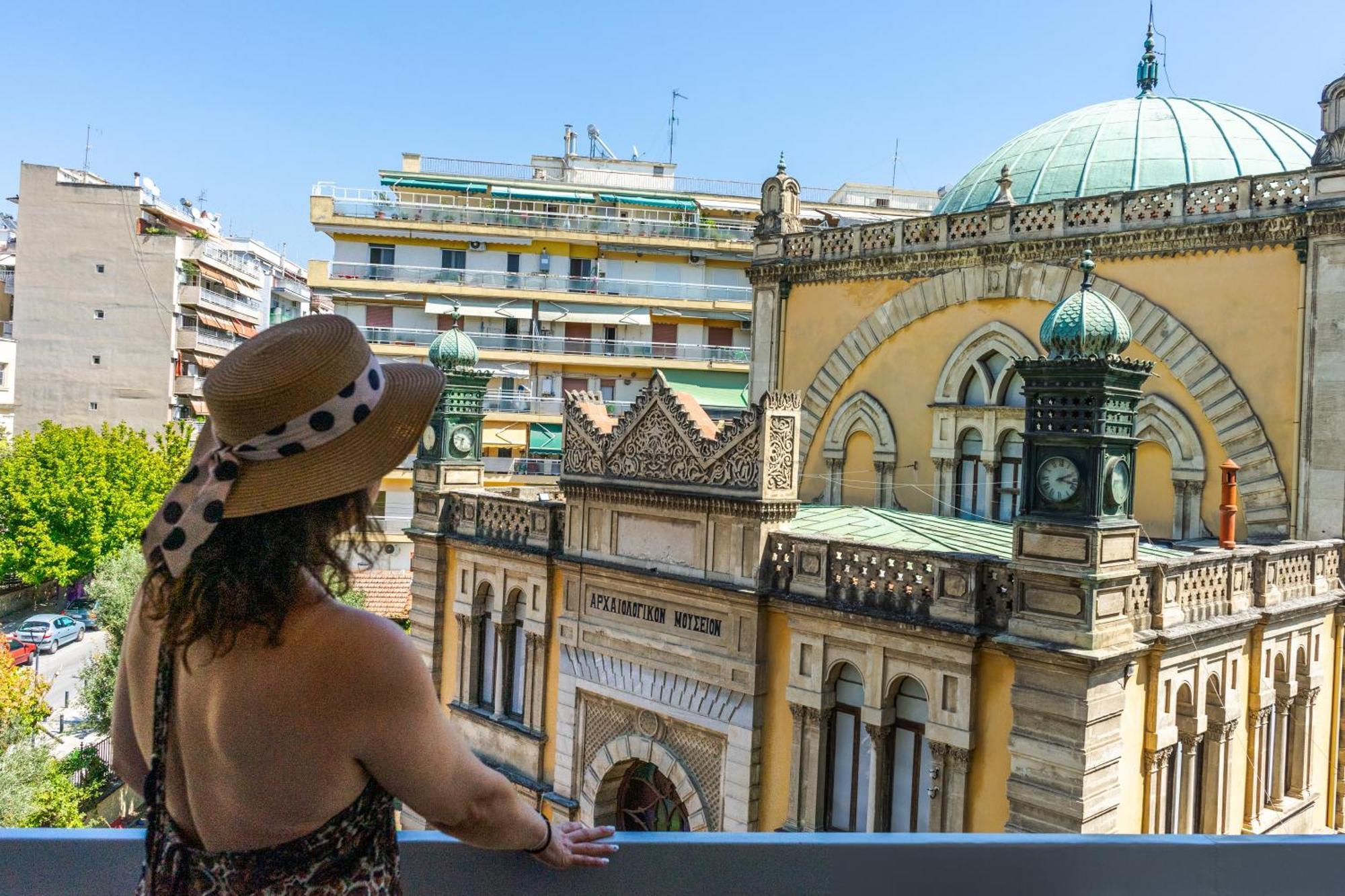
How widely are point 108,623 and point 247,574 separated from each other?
95.9ft

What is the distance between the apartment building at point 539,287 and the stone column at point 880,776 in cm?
2855

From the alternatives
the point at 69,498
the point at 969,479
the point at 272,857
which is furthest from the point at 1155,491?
the point at 69,498

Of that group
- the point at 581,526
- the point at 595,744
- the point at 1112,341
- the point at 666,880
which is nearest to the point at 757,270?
the point at 581,526

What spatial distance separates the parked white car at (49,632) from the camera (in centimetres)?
3534

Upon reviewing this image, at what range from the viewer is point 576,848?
271 centimetres

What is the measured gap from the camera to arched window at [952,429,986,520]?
17.1 m

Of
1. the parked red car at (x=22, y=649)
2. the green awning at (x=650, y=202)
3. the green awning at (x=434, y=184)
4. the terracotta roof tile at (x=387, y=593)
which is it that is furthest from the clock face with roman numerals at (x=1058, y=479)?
the green awning at (x=434, y=184)

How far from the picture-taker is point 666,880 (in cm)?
283

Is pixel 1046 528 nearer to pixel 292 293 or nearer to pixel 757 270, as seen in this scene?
pixel 757 270

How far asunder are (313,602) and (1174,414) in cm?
1474

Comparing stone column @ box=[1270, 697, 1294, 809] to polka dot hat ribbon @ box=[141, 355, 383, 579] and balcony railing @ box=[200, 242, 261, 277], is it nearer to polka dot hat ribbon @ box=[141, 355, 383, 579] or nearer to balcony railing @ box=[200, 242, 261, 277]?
polka dot hat ribbon @ box=[141, 355, 383, 579]

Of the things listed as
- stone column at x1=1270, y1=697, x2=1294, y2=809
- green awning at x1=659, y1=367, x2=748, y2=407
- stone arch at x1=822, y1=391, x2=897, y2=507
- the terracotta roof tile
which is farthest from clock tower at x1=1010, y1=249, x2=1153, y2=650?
green awning at x1=659, y1=367, x2=748, y2=407

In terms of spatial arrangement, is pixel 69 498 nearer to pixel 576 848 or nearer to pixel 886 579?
pixel 886 579

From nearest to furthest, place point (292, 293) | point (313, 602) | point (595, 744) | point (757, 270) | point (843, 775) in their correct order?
point (313, 602) < point (843, 775) < point (595, 744) < point (757, 270) < point (292, 293)
